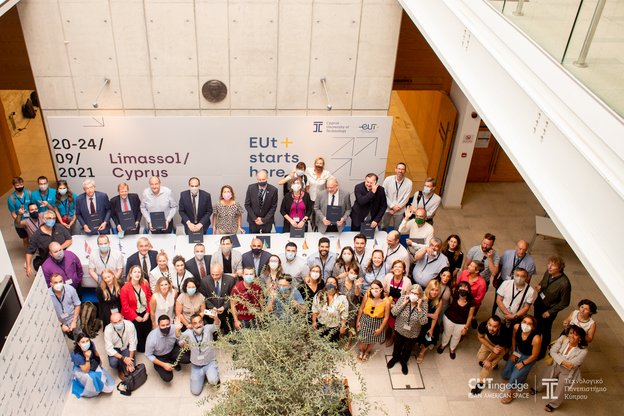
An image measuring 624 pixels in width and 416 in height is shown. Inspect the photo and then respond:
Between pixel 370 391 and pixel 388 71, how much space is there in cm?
482

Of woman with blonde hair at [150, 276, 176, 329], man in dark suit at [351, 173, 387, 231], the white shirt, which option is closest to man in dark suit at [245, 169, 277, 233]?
man in dark suit at [351, 173, 387, 231]

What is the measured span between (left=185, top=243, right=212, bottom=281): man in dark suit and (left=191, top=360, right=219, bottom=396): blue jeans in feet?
→ 3.53

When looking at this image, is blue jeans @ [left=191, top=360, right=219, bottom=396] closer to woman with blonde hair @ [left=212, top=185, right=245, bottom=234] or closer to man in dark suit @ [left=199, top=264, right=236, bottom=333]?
man in dark suit @ [left=199, top=264, right=236, bottom=333]

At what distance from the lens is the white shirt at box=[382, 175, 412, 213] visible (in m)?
8.18

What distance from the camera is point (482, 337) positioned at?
22.2 ft

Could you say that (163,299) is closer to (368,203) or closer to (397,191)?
(368,203)

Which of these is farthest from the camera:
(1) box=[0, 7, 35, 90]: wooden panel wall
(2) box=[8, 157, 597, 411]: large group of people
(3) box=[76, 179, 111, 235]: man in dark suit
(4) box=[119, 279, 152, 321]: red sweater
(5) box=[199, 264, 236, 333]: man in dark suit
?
(1) box=[0, 7, 35, 90]: wooden panel wall

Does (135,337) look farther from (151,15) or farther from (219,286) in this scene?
(151,15)

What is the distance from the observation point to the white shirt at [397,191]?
8.18 m

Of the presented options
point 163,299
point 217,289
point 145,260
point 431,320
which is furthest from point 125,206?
point 431,320

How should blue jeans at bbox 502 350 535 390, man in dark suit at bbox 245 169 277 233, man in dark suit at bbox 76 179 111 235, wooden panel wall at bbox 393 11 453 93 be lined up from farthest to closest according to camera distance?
wooden panel wall at bbox 393 11 453 93, man in dark suit at bbox 245 169 277 233, man in dark suit at bbox 76 179 111 235, blue jeans at bbox 502 350 535 390

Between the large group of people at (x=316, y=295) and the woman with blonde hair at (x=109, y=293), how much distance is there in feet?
0.05

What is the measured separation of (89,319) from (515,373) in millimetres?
5348

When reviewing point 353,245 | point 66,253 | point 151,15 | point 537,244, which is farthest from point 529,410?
point 151,15
